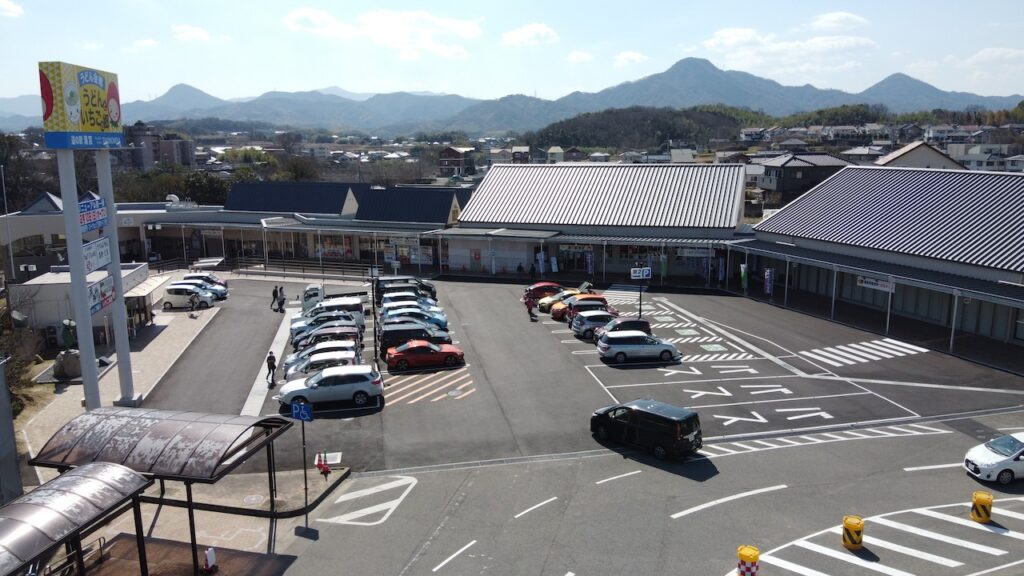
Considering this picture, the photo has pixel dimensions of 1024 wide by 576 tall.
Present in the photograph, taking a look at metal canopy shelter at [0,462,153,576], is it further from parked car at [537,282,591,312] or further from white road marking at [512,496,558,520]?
parked car at [537,282,591,312]

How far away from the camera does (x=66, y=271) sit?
112 feet

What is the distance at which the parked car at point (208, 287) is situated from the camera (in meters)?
41.5

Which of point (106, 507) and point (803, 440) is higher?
point (106, 507)

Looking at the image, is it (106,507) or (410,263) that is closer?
(106,507)

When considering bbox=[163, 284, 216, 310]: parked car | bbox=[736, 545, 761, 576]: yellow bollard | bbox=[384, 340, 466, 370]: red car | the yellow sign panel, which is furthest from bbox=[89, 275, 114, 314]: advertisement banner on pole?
bbox=[736, 545, 761, 576]: yellow bollard

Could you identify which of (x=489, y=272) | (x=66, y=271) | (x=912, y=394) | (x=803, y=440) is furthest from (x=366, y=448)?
(x=489, y=272)

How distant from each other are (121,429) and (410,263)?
3815 cm

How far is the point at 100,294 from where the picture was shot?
23281 millimetres

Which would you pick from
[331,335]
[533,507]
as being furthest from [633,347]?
[533,507]

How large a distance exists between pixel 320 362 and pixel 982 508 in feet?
67.0

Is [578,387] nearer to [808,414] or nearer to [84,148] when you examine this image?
[808,414]

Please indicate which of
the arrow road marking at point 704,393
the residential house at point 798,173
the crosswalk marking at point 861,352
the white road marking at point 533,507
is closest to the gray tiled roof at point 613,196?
the crosswalk marking at point 861,352

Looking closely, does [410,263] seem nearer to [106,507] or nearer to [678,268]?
[678,268]

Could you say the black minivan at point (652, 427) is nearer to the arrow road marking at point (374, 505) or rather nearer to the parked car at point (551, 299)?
the arrow road marking at point (374, 505)
